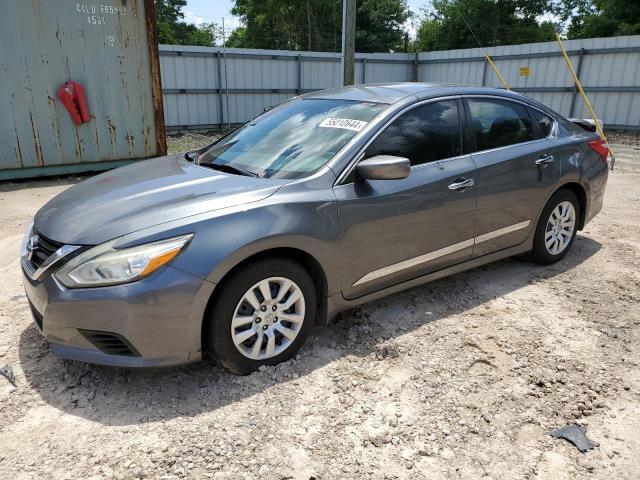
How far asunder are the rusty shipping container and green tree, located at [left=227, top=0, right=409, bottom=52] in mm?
26344

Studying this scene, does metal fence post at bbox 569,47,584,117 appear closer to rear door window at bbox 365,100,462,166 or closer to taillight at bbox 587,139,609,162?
taillight at bbox 587,139,609,162

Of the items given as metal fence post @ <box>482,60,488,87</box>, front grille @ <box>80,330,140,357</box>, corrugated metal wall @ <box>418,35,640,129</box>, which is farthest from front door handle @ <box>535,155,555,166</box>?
metal fence post @ <box>482,60,488,87</box>

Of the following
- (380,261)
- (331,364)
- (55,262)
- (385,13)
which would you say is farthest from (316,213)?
(385,13)

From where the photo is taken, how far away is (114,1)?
25.3 feet

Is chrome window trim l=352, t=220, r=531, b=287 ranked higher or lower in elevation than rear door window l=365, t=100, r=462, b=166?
lower

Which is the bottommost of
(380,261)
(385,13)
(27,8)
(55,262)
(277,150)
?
(380,261)

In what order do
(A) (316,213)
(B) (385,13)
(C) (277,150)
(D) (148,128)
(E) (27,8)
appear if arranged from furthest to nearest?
(B) (385,13) → (D) (148,128) → (E) (27,8) → (C) (277,150) → (A) (316,213)

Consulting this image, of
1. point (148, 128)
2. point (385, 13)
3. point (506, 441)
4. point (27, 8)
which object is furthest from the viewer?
point (385, 13)

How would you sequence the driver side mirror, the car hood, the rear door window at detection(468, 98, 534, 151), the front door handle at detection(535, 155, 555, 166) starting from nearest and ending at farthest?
1. the car hood
2. the driver side mirror
3. the rear door window at detection(468, 98, 534, 151)
4. the front door handle at detection(535, 155, 555, 166)

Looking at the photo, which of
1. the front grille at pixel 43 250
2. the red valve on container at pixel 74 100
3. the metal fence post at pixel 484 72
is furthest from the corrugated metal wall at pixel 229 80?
the front grille at pixel 43 250

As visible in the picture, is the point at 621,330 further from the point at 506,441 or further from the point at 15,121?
the point at 15,121

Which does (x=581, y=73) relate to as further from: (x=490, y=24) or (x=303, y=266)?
(x=490, y=24)

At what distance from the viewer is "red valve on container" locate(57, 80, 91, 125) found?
24.7ft

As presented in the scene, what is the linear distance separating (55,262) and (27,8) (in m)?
6.18
